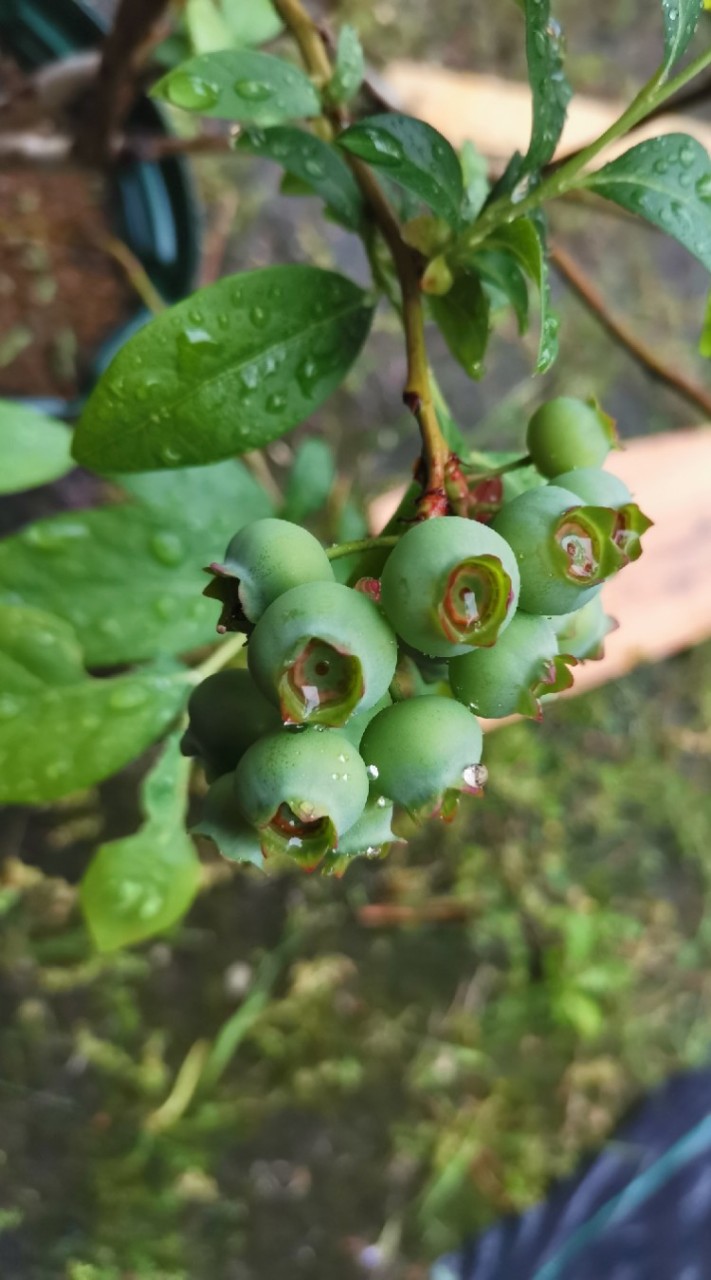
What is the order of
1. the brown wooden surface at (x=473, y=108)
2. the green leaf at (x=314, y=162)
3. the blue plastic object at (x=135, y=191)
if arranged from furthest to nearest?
the brown wooden surface at (x=473, y=108), the blue plastic object at (x=135, y=191), the green leaf at (x=314, y=162)

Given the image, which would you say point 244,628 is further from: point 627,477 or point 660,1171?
point 660,1171

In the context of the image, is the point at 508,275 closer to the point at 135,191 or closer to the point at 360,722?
the point at 360,722

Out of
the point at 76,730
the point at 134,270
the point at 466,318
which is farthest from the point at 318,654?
the point at 134,270

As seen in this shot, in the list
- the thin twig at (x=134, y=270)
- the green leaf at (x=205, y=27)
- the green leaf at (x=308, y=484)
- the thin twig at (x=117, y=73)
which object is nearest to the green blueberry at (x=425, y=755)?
the green leaf at (x=308, y=484)

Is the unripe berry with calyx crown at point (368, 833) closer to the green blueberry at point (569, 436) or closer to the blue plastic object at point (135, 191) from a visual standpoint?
the green blueberry at point (569, 436)

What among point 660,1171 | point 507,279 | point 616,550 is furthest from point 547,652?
point 660,1171

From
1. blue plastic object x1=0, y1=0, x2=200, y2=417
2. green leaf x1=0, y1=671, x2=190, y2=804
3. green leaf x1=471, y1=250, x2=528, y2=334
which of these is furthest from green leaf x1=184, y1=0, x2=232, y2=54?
Answer: green leaf x1=0, y1=671, x2=190, y2=804

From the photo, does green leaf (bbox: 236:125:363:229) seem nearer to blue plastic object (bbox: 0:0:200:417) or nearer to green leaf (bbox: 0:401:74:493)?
green leaf (bbox: 0:401:74:493)
